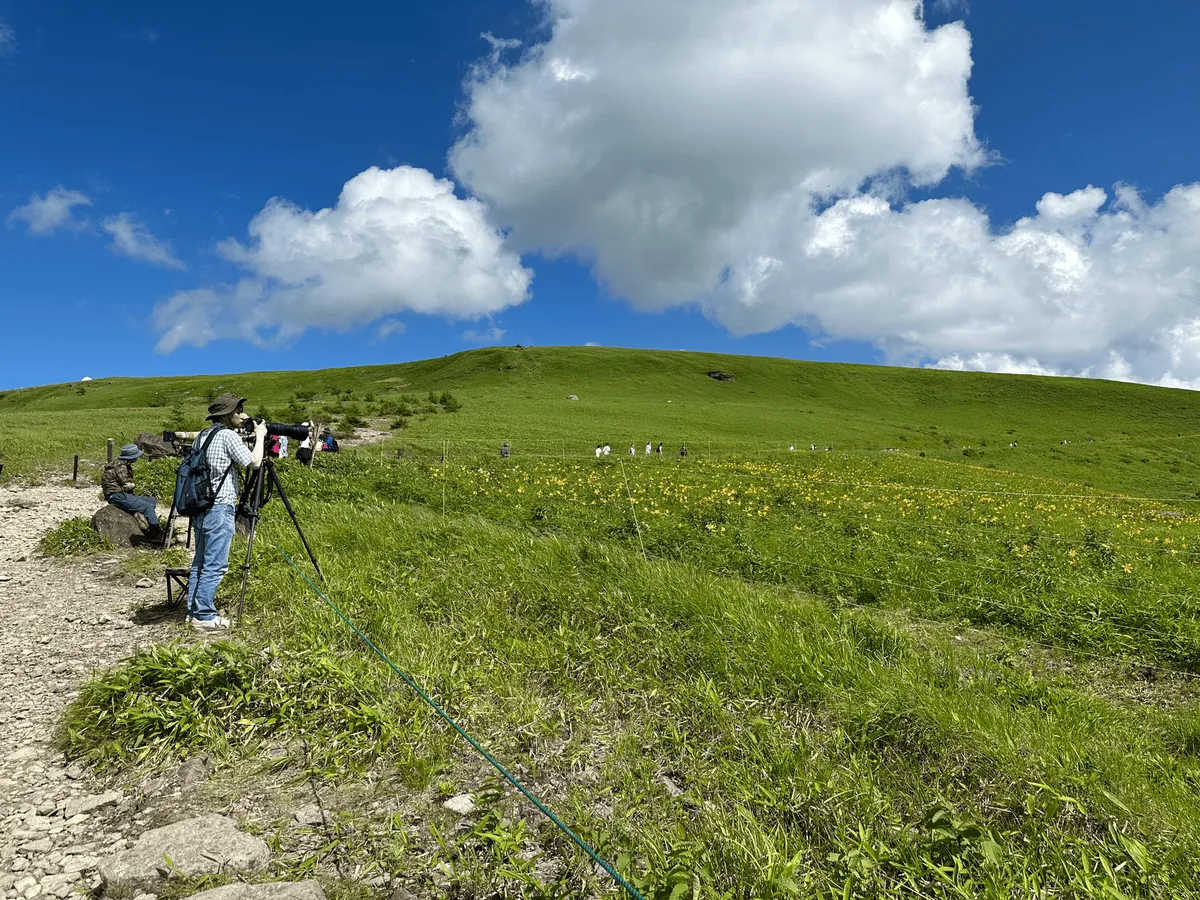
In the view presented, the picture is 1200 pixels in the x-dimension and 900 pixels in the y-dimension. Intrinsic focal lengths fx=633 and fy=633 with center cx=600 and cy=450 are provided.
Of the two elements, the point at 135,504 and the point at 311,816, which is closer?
the point at 311,816

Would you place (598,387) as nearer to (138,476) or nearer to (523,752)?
(138,476)

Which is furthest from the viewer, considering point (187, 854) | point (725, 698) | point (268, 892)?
point (725, 698)

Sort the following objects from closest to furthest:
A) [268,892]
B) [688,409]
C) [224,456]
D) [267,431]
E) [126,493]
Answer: [268,892], [224,456], [267,431], [126,493], [688,409]

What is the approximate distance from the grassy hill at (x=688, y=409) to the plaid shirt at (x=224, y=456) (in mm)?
21545

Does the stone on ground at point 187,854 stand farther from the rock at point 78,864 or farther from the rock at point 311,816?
the rock at point 311,816

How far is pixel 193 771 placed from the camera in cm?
459

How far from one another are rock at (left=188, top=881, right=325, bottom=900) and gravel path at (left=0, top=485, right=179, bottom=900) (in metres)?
0.99

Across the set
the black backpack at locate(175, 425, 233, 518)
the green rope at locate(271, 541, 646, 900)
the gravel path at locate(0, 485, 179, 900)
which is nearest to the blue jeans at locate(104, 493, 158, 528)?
the gravel path at locate(0, 485, 179, 900)

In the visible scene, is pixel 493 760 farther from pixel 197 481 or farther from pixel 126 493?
pixel 126 493

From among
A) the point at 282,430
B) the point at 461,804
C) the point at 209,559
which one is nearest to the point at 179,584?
the point at 209,559

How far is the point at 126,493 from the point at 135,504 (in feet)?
2.56

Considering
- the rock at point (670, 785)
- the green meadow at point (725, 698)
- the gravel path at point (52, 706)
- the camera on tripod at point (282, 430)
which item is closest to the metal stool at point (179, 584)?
the gravel path at point (52, 706)

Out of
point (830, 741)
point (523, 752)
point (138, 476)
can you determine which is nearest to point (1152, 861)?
point (830, 741)

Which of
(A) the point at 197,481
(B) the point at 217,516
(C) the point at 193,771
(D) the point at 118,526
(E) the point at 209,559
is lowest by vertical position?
(C) the point at 193,771
